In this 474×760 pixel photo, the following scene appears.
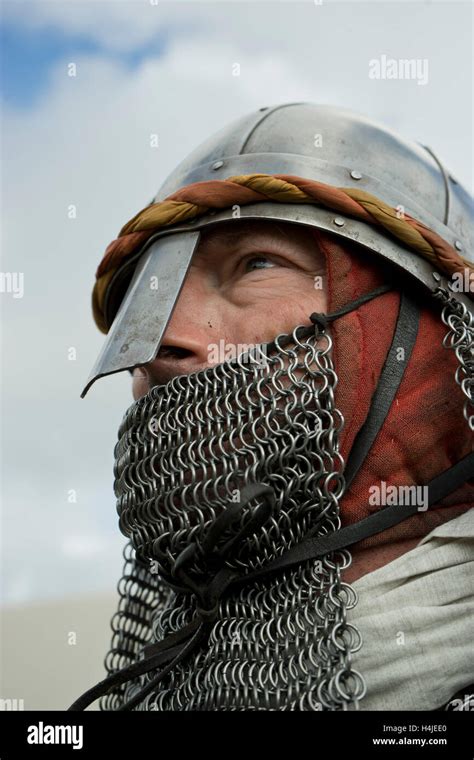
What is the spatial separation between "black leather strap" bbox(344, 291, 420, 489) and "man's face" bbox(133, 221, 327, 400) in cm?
30

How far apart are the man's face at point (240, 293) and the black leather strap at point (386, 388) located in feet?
0.97

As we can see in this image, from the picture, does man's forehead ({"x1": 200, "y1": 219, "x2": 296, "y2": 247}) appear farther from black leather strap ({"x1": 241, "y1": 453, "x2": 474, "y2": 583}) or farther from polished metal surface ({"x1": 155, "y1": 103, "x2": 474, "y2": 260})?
black leather strap ({"x1": 241, "y1": 453, "x2": 474, "y2": 583})

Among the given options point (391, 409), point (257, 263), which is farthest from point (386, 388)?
point (257, 263)

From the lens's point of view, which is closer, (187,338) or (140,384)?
(187,338)

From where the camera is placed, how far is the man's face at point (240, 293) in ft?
13.0

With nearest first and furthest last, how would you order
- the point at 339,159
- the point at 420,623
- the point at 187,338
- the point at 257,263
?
the point at 420,623 < the point at 187,338 < the point at 257,263 < the point at 339,159

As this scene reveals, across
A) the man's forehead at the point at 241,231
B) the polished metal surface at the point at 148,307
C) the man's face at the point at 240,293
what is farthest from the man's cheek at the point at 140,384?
the man's forehead at the point at 241,231

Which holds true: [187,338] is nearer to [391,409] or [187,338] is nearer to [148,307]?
[148,307]

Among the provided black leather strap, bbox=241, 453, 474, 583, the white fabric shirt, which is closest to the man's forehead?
black leather strap, bbox=241, 453, 474, 583

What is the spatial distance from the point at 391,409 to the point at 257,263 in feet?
2.46

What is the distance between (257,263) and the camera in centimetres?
412

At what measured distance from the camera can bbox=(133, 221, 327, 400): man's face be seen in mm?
3961

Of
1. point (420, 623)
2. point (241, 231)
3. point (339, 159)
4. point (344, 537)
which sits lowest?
point (420, 623)

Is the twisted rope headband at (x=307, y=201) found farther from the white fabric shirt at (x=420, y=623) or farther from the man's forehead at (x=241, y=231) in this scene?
the white fabric shirt at (x=420, y=623)
